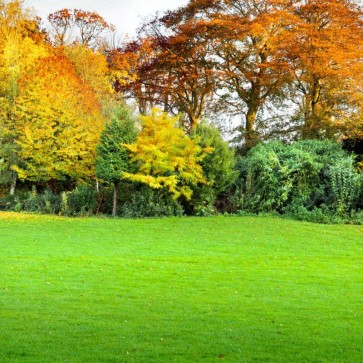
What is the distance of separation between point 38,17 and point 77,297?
37.1 m

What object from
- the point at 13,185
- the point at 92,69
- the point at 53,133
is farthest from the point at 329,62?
the point at 13,185

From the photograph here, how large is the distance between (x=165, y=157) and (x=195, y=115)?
11.4 meters

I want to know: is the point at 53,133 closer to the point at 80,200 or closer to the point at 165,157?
the point at 80,200

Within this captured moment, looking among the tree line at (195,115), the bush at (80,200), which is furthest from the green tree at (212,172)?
the bush at (80,200)

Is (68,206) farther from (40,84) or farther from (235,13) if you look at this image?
(235,13)

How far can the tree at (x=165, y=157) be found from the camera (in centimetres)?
2700

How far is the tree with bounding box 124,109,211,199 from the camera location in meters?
27.0

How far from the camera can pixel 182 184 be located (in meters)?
28.1

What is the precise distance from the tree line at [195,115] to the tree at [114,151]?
0.19 ft

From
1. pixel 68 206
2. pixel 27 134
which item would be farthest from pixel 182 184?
pixel 27 134

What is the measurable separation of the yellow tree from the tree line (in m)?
0.07

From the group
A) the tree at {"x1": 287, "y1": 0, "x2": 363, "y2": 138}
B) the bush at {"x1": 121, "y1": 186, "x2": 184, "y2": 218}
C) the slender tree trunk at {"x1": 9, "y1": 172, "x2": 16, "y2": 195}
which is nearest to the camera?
the bush at {"x1": 121, "y1": 186, "x2": 184, "y2": 218}

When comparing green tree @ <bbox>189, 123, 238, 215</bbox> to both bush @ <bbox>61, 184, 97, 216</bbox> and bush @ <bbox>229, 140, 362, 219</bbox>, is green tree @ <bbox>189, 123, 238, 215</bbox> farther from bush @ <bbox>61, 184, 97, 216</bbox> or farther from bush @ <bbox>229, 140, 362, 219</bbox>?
bush @ <bbox>61, 184, 97, 216</bbox>

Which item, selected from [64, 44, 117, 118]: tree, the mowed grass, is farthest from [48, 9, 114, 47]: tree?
the mowed grass
